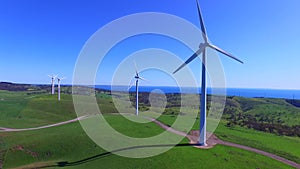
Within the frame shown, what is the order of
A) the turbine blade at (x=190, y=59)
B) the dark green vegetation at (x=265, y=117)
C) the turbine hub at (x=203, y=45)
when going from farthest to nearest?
1. the dark green vegetation at (x=265, y=117)
2. the turbine blade at (x=190, y=59)
3. the turbine hub at (x=203, y=45)

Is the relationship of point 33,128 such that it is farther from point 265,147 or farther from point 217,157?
point 265,147

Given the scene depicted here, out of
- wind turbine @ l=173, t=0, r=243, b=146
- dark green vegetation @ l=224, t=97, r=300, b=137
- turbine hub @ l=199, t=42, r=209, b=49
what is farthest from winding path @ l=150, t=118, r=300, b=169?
dark green vegetation @ l=224, t=97, r=300, b=137

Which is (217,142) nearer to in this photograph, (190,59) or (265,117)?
(190,59)

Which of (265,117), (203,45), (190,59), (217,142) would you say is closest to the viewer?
(203,45)

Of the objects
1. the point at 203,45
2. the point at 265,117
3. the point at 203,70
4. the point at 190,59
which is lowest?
the point at 265,117

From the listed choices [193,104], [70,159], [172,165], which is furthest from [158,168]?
[193,104]

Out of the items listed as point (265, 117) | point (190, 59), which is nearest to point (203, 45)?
point (190, 59)

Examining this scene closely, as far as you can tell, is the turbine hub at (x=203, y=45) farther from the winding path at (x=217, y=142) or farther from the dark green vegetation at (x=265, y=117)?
the dark green vegetation at (x=265, y=117)

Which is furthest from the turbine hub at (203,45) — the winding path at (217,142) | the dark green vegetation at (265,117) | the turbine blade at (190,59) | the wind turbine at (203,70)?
the dark green vegetation at (265,117)

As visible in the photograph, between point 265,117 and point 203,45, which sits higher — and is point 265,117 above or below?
below

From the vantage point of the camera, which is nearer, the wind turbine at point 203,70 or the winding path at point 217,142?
the winding path at point 217,142

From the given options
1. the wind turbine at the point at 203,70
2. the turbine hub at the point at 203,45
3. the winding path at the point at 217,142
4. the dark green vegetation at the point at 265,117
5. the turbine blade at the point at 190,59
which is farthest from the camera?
the dark green vegetation at the point at 265,117
